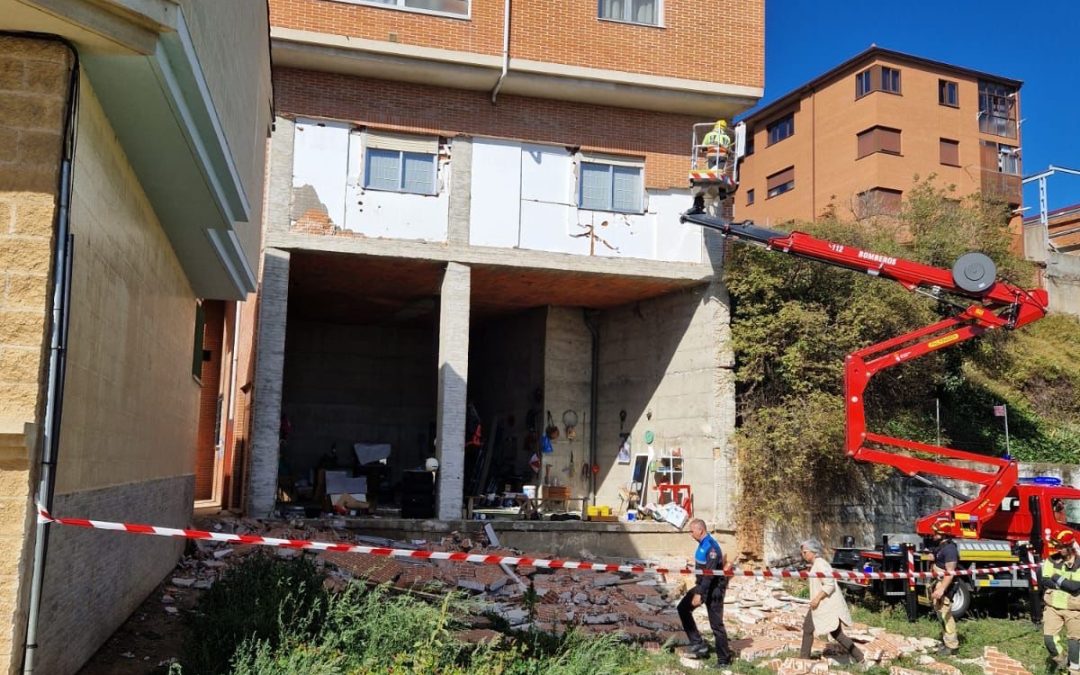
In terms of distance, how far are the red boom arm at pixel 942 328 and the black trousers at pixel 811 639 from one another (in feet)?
16.0

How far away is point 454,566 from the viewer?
50.9ft

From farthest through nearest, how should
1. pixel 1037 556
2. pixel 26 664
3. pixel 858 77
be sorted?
1. pixel 858 77
2. pixel 1037 556
3. pixel 26 664

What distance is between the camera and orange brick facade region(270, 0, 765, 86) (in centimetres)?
1797

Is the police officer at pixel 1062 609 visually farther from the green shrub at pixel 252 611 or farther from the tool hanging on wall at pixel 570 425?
the tool hanging on wall at pixel 570 425

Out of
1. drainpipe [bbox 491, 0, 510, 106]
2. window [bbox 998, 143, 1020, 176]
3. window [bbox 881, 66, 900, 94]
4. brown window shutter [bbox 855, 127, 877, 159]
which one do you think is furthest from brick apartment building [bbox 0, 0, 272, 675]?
window [bbox 998, 143, 1020, 176]

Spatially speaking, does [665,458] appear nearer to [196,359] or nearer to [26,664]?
[196,359]

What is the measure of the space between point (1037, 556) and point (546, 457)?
10.8m

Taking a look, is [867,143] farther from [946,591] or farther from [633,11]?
[946,591]

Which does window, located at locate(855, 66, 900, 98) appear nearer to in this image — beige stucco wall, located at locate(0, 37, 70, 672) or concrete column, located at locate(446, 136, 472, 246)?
concrete column, located at locate(446, 136, 472, 246)

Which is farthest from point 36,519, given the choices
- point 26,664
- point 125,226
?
point 125,226

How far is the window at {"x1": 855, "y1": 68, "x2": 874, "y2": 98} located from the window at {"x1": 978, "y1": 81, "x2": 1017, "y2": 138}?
580 centimetres

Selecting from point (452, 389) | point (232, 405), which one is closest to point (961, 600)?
point (452, 389)

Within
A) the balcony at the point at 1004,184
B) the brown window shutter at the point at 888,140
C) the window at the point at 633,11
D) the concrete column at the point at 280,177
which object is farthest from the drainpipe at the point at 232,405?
the balcony at the point at 1004,184

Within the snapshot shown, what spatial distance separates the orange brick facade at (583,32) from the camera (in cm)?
1797
